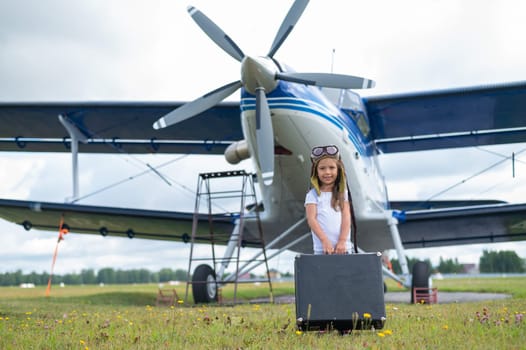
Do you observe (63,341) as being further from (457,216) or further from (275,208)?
(457,216)

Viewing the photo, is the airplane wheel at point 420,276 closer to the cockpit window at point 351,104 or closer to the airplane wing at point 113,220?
the cockpit window at point 351,104

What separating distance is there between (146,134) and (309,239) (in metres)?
5.45

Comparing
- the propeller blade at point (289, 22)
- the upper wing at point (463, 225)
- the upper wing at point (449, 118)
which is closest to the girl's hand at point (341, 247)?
the propeller blade at point (289, 22)

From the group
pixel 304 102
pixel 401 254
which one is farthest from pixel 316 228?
pixel 401 254

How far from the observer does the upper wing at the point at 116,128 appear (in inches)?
514

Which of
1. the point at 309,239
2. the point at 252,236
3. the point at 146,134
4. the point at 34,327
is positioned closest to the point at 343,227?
the point at 34,327

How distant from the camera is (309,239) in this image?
1230cm

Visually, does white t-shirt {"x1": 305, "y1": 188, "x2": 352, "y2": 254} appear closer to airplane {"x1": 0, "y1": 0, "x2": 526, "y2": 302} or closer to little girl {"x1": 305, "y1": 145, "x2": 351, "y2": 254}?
little girl {"x1": 305, "y1": 145, "x2": 351, "y2": 254}

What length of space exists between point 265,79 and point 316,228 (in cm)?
533

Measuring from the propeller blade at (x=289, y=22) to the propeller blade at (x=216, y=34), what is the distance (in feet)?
1.83

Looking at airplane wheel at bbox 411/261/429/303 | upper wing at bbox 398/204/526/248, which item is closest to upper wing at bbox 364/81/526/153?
upper wing at bbox 398/204/526/248

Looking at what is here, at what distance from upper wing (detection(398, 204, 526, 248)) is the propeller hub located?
494 centimetres

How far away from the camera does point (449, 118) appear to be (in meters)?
13.0

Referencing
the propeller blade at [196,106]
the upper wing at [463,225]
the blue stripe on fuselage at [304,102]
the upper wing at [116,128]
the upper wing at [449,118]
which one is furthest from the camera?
the upper wing at [116,128]
